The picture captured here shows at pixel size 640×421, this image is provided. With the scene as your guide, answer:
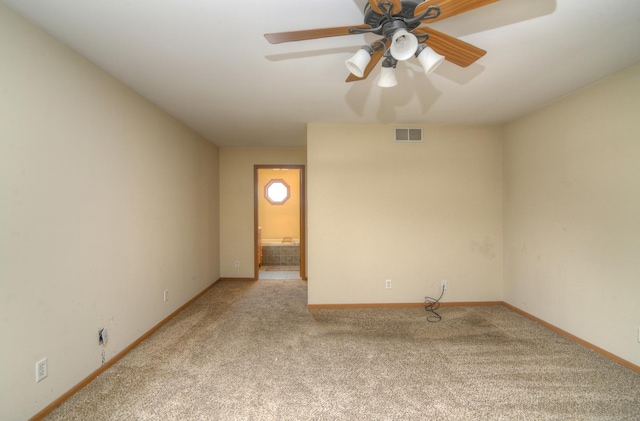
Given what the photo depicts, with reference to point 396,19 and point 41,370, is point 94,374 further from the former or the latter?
point 396,19

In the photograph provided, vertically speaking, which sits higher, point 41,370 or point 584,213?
point 584,213

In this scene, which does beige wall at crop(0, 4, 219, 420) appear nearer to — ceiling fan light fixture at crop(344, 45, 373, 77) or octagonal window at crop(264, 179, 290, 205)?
ceiling fan light fixture at crop(344, 45, 373, 77)

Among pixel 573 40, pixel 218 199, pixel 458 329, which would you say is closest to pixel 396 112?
pixel 573 40

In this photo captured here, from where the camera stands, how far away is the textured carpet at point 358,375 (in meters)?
1.77

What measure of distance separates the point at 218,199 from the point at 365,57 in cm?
410

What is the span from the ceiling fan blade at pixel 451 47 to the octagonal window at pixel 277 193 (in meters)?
5.88

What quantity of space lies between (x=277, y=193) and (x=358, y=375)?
555 cm

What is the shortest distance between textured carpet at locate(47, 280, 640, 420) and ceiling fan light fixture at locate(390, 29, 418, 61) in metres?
2.01

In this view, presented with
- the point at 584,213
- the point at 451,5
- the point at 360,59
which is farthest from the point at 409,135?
the point at 451,5

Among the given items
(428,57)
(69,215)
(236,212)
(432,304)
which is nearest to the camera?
(428,57)

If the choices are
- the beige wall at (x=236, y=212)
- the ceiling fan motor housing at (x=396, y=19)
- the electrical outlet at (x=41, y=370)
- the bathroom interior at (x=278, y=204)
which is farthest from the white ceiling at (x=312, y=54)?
the bathroom interior at (x=278, y=204)

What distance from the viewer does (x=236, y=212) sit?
198 inches

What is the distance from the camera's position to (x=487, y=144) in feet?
12.2

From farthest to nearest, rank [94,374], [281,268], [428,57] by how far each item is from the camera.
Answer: [281,268] < [94,374] < [428,57]
